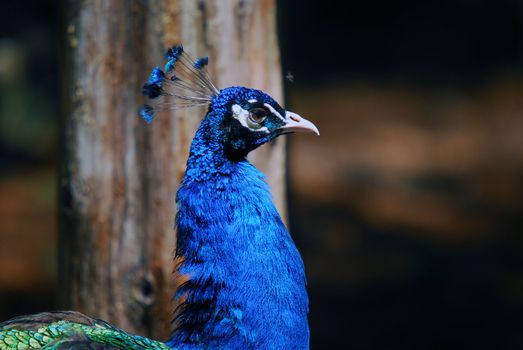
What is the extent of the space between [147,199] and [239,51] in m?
0.48

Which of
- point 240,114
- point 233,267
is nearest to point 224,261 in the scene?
point 233,267

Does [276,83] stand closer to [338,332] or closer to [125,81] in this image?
[125,81]

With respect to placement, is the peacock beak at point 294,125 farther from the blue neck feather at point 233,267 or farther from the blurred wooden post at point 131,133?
the blurred wooden post at point 131,133

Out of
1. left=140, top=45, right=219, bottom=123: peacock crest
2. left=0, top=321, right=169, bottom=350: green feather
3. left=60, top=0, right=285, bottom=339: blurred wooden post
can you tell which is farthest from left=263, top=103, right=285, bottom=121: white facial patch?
left=0, top=321, right=169, bottom=350: green feather

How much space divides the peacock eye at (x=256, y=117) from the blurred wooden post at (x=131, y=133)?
10.3 inches

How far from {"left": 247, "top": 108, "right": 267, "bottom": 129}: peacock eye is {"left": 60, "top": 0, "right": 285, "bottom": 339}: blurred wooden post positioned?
0.26 meters

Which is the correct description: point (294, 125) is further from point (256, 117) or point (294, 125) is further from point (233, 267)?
point (233, 267)

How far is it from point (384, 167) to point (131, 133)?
4092mm

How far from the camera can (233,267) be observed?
6.39 ft

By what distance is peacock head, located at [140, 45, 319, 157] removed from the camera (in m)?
2.09

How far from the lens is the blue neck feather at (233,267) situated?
1937mm

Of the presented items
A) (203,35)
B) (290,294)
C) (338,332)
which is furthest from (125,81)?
(338,332)

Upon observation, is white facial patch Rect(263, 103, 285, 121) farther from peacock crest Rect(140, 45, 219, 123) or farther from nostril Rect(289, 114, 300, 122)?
peacock crest Rect(140, 45, 219, 123)

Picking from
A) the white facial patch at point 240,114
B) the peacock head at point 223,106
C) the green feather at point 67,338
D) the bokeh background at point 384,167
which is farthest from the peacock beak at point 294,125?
the bokeh background at point 384,167
